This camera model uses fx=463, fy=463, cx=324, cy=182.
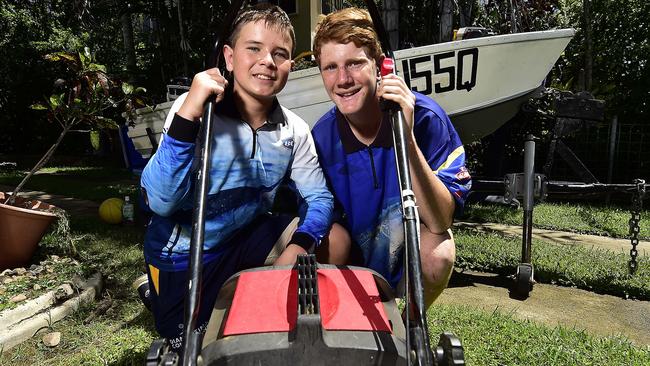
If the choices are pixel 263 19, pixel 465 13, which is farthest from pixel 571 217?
pixel 263 19

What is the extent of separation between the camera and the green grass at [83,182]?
315 inches

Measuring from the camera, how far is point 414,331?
3.35 feet

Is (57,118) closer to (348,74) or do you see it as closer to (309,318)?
(348,74)

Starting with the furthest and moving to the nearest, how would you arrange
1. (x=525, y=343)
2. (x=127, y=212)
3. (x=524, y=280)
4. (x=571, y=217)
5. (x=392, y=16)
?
1. (x=571, y=217)
2. (x=392, y=16)
3. (x=127, y=212)
4. (x=524, y=280)
5. (x=525, y=343)

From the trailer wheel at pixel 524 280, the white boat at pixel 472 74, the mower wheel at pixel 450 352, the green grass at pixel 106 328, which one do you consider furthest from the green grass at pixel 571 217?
the mower wheel at pixel 450 352

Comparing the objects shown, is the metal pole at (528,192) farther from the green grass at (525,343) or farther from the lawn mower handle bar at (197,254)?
the lawn mower handle bar at (197,254)

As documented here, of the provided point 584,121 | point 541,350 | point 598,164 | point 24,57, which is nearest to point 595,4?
point 598,164

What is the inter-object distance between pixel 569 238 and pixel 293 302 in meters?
5.14

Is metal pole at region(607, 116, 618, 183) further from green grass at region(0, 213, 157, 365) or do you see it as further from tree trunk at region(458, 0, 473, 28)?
green grass at region(0, 213, 157, 365)

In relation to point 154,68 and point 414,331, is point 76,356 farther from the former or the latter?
point 154,68

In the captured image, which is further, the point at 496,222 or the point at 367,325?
the point at 496,222

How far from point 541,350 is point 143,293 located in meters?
2.14

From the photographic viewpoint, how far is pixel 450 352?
984 mm

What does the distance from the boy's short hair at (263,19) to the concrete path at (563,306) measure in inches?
94.6
